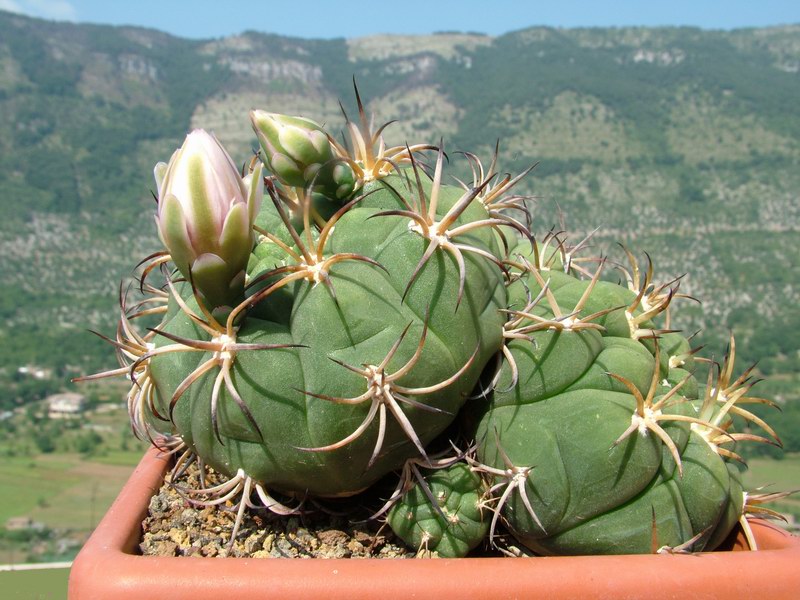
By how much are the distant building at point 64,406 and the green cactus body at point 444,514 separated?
38381mm

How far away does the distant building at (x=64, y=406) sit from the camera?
36531mm

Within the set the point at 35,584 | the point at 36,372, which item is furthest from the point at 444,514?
the point at 36,372

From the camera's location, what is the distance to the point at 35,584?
7.07 feet

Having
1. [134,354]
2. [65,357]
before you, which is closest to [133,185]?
[65,357]

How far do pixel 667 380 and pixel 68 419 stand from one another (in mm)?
38003

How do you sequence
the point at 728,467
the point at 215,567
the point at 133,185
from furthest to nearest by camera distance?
the point at 133,185 → the point at 728,467 → the point at 215,567

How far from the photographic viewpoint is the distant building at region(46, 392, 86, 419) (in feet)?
120

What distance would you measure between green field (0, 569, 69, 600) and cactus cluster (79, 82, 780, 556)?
0.63 metres

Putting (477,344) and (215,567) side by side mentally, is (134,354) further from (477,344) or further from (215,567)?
(477,344)

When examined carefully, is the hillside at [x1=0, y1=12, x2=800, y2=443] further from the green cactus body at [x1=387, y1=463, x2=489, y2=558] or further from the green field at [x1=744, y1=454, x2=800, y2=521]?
the green cactus body at [x1=387, y1=463, x2=489, y2=558]

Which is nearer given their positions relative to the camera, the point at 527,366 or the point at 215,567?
the point at 215,567

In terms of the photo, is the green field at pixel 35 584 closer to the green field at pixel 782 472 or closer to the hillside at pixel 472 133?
the green field at pixel 782 472

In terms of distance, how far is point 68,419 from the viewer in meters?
35.8

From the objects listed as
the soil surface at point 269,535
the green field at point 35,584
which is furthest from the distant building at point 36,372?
the soil surface at point 269,535
